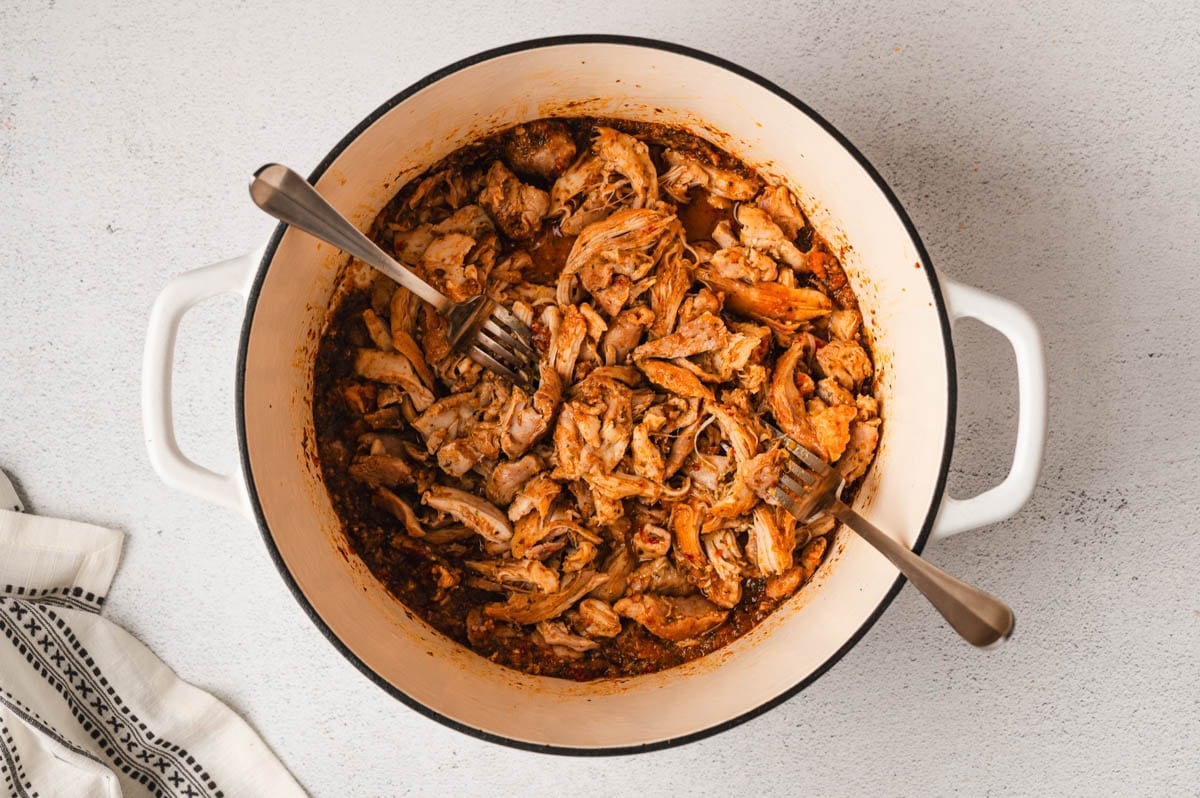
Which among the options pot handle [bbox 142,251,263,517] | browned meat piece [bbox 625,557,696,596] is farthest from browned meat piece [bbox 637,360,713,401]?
pot handle [bbox 142,251,263,517]

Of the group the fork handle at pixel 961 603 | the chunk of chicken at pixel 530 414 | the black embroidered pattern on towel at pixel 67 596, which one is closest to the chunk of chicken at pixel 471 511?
the chunk of chicken at pixel 530 414

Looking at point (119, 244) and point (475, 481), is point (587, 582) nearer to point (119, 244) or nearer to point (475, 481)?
point (475, 481)

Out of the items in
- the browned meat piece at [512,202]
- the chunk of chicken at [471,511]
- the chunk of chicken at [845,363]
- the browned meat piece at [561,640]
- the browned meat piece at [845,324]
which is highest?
the browned meat piece at [512,202]

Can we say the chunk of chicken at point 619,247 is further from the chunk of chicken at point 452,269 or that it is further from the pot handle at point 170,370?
the pot handle at point 170,370

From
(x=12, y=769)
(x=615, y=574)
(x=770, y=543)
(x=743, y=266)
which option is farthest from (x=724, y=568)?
(x=12, y=769)

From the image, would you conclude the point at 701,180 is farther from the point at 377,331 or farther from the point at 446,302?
the point at 377,331

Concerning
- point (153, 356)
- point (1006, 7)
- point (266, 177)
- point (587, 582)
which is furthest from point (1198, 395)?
point (153, 356)

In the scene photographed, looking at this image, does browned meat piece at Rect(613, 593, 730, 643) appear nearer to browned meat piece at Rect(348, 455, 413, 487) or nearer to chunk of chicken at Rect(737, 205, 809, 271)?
browned meat piece at Rect(348, 455, 413, 487)
